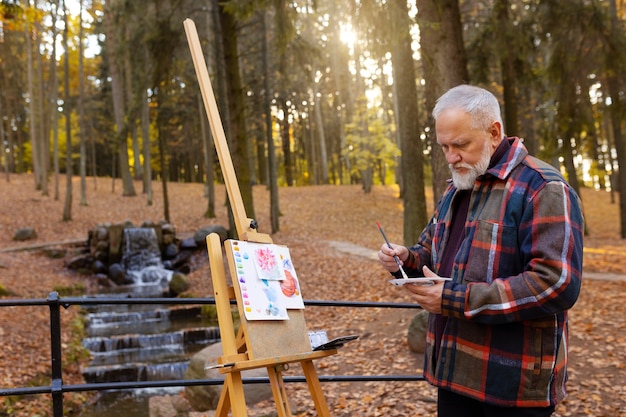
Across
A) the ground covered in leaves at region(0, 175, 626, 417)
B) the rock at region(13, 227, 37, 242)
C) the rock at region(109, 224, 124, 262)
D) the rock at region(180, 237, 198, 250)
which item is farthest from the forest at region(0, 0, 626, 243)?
the rock at region(109, 224, 124, 262)

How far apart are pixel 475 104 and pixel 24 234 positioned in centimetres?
1770

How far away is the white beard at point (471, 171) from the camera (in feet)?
6.86

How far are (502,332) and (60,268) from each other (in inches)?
575

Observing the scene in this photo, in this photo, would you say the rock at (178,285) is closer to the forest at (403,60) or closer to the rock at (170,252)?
the forest at (403,60)

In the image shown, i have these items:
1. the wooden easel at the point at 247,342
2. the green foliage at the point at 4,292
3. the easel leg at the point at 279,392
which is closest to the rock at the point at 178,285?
the green foliage at the point at 4,292

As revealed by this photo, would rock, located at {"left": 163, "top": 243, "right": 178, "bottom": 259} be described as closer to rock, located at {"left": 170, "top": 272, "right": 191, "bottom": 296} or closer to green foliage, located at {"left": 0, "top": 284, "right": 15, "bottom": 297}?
rock, located at {"left": 170, "top": 272, "right": 191, "bottom": 296}

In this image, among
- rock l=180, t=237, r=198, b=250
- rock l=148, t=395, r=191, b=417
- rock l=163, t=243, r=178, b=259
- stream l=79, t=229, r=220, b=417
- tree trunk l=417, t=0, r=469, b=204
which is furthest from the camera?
rock l=180, t=237, r=198, b=250

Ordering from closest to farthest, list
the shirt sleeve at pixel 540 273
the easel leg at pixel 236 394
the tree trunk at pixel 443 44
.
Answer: the shirt sleeve at pixel 540 273, the easel leg at pixel 236 394, the tree trunk at pixel 443 44

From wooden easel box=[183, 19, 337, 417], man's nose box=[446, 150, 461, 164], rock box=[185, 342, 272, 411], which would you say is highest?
man's nose box=[446, 150, 461, 164]

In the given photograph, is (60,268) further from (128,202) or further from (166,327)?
(128,202)

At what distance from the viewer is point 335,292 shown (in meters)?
11.0

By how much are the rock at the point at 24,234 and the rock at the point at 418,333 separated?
1400 cm

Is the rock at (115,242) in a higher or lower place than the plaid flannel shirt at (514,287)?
lower

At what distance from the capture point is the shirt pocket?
1994mm
